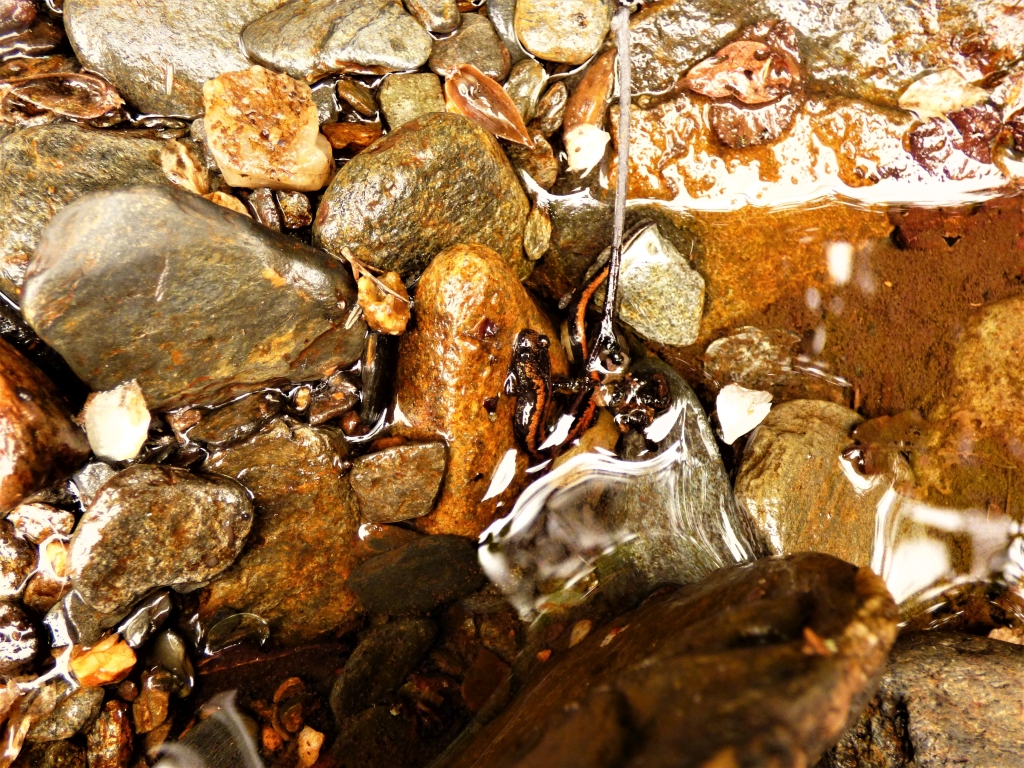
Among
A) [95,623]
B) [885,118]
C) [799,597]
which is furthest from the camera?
[885,118]

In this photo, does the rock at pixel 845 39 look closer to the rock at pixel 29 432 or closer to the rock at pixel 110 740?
the rock at pixel 29 432

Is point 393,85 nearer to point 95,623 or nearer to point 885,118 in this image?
point 885,118

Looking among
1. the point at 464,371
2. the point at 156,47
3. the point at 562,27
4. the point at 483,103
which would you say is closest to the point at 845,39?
the point at 562,27

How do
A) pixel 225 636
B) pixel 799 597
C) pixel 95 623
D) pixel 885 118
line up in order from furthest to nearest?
pixel 885 118
pixel 225 636
pixel 95 623
pixel 799 597

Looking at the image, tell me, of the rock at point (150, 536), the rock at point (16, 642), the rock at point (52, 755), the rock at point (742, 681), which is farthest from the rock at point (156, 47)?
the rock at point (742, 681)

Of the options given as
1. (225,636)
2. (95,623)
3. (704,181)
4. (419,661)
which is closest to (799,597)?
(419,661)

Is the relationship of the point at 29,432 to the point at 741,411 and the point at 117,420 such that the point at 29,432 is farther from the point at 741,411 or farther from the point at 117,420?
the point at 741,411

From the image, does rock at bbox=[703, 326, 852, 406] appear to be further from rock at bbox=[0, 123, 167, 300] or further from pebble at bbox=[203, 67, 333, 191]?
rock at bbox=[0, 123, 167, 300]
